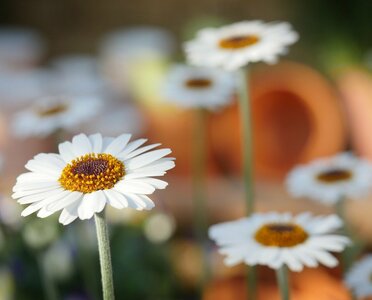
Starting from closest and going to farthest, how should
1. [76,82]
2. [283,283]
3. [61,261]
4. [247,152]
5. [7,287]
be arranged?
[283,283], [247,152], [7,287], [61,261], [76,82]

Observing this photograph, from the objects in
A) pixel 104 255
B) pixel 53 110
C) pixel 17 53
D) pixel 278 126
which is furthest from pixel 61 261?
pixel 17 53

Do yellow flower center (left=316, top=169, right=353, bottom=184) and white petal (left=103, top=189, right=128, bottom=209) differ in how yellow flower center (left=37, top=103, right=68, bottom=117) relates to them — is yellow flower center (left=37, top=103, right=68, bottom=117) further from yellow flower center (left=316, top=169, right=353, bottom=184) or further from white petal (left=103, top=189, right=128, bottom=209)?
white petal (left=103, top=189, right=128, bottom=209)

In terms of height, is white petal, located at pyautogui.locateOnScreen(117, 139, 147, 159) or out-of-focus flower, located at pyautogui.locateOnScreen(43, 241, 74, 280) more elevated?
out-of-focus flower, located at pyautogui.locateOnScreen(43, 241, 74, 280)

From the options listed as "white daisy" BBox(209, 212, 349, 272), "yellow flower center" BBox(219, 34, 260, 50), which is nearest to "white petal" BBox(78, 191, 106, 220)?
"white daisy" BBox(209, 212, 349, 272)

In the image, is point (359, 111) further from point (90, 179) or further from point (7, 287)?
point (90, 179)

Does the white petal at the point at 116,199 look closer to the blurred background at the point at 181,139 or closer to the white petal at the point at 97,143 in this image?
the white petal at the point at 97,143

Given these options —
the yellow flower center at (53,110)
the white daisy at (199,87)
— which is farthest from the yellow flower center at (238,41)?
the yellow flower center at (53,110)

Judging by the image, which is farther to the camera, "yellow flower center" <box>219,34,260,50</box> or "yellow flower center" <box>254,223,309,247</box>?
"yellow flower center" <box>219,34,260,50</box>
